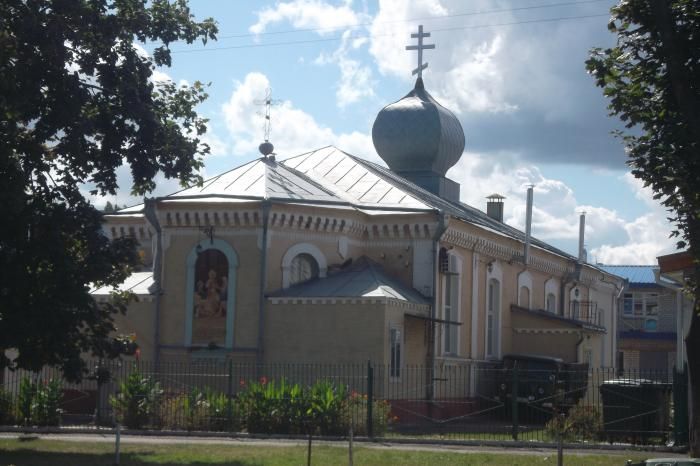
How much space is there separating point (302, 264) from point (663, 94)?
16647 mm

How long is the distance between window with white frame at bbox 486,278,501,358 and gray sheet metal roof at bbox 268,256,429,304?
21.2 feet

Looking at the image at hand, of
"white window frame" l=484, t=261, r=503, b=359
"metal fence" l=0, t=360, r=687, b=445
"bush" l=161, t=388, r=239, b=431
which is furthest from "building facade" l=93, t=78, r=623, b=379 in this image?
"bush" l=161, t=388, r=239, b=431

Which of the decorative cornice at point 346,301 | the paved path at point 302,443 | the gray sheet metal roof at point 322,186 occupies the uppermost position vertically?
the gray sheet metal roof at point 322,186

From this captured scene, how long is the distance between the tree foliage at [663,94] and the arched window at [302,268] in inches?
634

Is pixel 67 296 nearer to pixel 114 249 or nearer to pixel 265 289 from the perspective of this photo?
pixel 114 249

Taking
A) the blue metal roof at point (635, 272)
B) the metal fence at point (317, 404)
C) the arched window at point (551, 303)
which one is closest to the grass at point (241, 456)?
the metal fence at point (317, 404)

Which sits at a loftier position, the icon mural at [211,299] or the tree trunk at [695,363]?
the icon mural at [211,299]

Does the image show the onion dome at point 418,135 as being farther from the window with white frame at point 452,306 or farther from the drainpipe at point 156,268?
the drainpipe at point 156,268

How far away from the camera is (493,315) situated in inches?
1446

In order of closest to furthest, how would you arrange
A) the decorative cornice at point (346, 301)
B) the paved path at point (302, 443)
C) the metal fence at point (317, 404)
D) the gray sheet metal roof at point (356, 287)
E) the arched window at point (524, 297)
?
the paved path at point (302, 443) < the metal fence at point (317, 404) < the decorative cornice at point (346, 301) < the gray sheet metal roof at point (356, 287) < the arched window at point (524, 297)

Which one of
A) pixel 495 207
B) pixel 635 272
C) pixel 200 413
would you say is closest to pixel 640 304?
pixel 635 272

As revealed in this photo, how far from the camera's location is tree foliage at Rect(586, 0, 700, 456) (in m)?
14.0

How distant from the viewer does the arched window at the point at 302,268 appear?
29953 mm

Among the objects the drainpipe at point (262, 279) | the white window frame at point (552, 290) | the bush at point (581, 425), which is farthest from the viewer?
the white window frame at point (552, 290)
